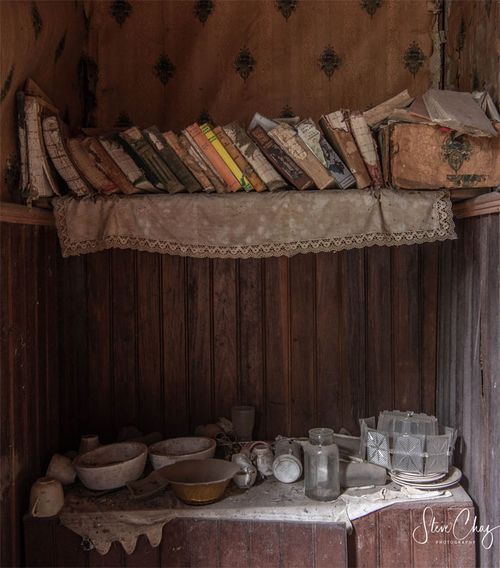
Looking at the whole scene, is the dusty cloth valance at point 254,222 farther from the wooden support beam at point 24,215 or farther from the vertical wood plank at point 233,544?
the vertical wood plank at point 233,544

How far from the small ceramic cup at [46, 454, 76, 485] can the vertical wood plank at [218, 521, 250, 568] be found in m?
0.59

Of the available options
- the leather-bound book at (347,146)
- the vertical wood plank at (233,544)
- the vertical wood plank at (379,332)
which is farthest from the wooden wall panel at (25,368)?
the vertical wood plank at (379,332)

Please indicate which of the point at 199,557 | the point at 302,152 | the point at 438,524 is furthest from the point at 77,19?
the point at 438,524

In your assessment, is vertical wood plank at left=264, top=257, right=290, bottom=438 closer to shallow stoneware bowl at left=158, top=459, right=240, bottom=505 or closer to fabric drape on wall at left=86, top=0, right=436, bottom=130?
→ shallow stoneware bowl at left=158, top=459, right=240, bottom=505

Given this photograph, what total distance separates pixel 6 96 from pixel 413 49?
1652 mm

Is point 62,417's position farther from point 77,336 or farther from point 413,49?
point 413,49

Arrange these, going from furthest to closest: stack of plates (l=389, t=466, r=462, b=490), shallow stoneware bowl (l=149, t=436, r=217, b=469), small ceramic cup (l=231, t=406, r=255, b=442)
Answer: small ceramic cup (l=231, t=406, r=255, b=442), shallow stoneware bowl (l=149, t=436, r=217, b=469), stack of plates (l=389, t=466, r=462, b=490)

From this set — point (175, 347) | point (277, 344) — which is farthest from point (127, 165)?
point (277, 344)

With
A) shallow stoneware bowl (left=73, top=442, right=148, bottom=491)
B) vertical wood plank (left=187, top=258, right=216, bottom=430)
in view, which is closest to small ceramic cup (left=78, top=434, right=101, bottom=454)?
shallow stoneware bowl (left=73, top=442, right=148, bottom=491)

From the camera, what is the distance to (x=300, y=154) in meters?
1.94

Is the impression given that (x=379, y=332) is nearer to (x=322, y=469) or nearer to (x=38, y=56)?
(x=322, y=469)

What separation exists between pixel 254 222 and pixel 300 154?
0.95 feet

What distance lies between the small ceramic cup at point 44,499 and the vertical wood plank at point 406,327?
1398 millimetres

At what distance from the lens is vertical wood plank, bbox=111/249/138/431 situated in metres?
2.38
